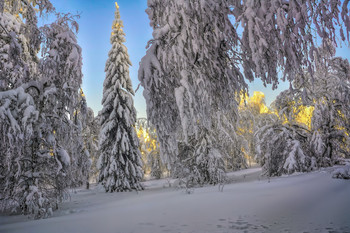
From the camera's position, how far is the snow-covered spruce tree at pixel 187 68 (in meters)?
3.43

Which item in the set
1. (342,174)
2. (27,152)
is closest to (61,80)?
(27,152)

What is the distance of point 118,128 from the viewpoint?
15898 mm

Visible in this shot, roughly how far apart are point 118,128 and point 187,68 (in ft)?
42.2

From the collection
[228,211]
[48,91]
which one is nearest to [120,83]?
[48,91]

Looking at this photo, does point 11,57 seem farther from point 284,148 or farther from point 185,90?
point 284,148

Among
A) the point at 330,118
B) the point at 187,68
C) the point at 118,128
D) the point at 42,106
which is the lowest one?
the point at 330,118

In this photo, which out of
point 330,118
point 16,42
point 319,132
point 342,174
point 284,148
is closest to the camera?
point 16,42

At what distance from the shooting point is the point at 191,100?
3422 millimetres

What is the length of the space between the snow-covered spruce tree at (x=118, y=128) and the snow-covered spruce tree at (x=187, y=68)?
38.6 feet

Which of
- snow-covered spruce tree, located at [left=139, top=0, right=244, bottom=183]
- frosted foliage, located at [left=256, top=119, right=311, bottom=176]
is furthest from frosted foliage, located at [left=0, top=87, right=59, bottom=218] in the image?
frosted foliage, located at [left=256, top=119, right=311, bottom=176]

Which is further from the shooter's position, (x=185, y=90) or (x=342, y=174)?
(x=342, y=174)

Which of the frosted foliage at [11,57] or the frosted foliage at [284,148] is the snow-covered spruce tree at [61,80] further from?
the frosted foliage at [284,148]

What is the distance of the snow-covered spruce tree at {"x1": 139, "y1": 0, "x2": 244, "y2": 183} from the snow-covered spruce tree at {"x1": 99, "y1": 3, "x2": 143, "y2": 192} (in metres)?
11.8

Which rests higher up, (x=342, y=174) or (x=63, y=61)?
(x=63, y=61)
